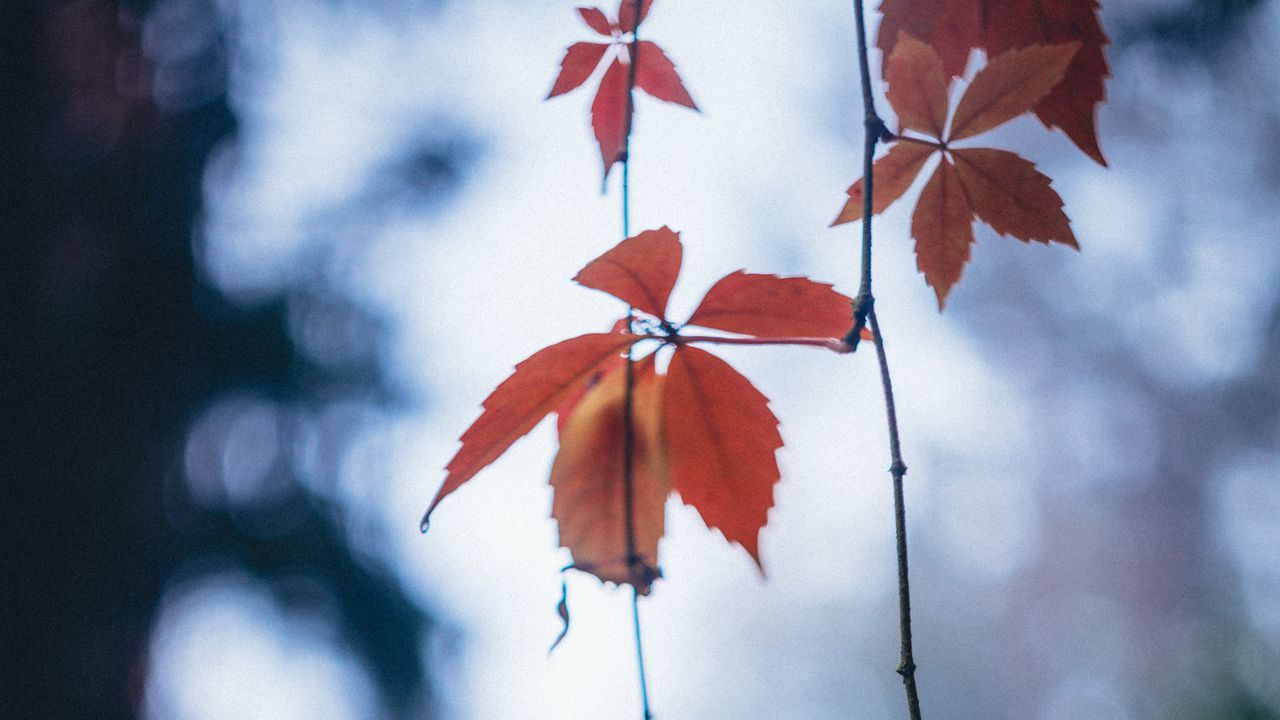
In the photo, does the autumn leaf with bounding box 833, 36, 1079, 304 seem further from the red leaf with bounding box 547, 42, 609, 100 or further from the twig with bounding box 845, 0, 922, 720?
the red leaf with bounding box 547, 42, 609, 100

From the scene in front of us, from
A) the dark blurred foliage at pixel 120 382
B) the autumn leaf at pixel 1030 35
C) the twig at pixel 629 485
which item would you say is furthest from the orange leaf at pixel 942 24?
the dark blurred foliage at pixel 120 382

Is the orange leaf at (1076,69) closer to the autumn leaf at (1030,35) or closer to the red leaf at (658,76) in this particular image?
the autumn leaf at (1030,35)

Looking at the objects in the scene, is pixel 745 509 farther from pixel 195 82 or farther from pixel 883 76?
pixel 195 82

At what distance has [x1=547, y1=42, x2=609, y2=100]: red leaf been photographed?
1.63ft

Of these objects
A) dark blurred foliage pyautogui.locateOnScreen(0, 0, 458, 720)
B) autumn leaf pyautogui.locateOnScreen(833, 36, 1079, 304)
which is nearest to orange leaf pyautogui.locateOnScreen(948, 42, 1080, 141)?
autumn leaf pyautogui.locateOnScreen(833, 36, 1079, 304)

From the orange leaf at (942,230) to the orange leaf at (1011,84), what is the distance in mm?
30

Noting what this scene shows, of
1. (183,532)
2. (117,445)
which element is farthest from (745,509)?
(183,532)

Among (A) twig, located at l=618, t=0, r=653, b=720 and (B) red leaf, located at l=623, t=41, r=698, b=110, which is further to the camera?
(B) red leaf, located at l=623, t=41, r=698, b=110

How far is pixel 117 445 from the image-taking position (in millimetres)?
1841

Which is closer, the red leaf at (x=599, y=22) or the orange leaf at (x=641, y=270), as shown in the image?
the orange leaf at (x=641, y=270)

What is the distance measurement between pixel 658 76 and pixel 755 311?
0.84 ft

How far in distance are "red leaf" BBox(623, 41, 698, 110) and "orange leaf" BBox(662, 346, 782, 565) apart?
0.26 m

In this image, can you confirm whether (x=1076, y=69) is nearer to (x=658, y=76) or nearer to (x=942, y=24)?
(x=942, y=24)

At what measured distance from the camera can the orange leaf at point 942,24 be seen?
1.10ft
